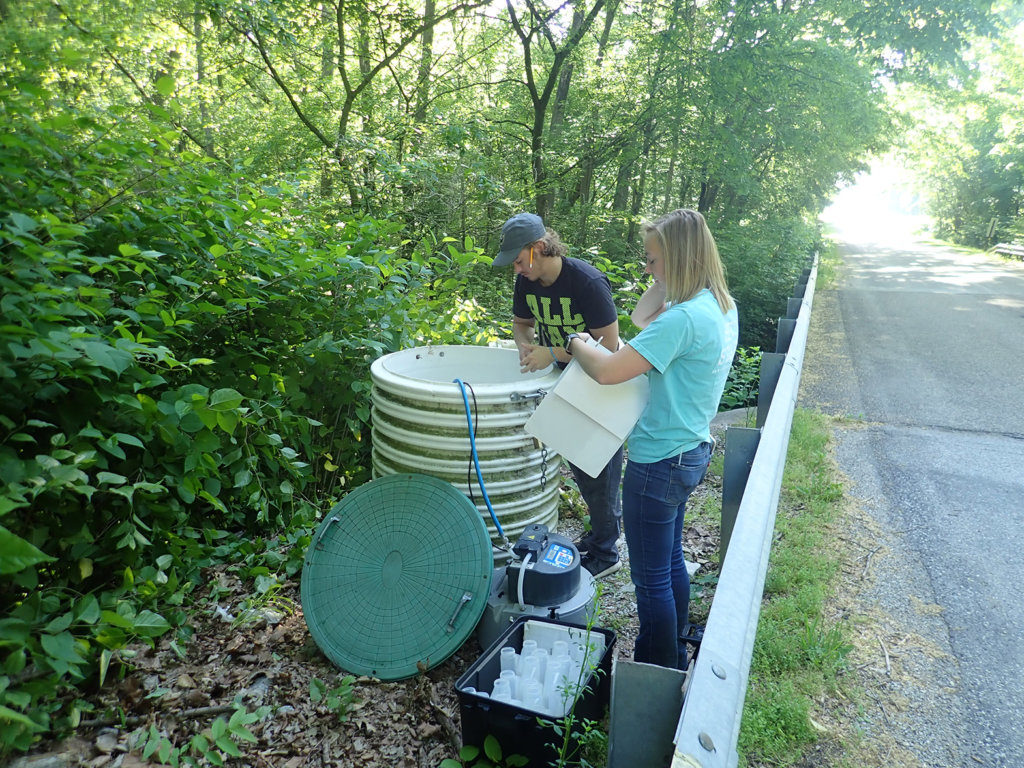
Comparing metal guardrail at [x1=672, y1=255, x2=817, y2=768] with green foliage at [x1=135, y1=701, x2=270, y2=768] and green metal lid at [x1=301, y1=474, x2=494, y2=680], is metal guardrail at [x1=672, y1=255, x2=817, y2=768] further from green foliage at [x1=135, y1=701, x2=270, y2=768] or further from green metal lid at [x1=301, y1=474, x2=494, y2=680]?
green foliage at [x1=135, y1=701, x2=270, y2=768]

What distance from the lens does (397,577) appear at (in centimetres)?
309

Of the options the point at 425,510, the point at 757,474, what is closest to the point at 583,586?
the point at 425,510

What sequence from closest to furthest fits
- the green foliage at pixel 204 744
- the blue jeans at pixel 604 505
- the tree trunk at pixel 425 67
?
the green foliage at pixel 204 744 < the blue jeans at pixel 604 505 < the tree trunk at pixel 425 67

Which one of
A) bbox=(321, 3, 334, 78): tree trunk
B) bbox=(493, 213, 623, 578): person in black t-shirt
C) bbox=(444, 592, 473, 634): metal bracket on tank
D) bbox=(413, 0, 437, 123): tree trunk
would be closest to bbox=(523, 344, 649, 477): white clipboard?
bbox=(444, 592, 473, 634): metal bracket on tank

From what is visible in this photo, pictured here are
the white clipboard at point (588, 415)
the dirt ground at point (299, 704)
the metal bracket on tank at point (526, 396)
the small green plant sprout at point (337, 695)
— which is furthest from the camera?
the metal bracket on tank at point (526, 396)

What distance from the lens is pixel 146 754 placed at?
A: 2293mm

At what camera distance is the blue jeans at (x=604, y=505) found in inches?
151

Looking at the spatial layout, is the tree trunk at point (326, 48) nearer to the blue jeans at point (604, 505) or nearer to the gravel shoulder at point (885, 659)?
the blue jeans at point (604, 505)

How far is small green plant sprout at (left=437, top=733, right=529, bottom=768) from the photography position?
2.38 m

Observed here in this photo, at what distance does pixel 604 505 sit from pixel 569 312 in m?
1.12

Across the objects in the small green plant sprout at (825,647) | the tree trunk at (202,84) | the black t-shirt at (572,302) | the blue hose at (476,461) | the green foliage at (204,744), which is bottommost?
the green foliage at (204,744)

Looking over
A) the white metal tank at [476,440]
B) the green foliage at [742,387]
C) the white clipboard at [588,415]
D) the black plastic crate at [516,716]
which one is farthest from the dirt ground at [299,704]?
the green foliage at [742,387]

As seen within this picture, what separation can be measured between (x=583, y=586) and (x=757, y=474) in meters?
1.05

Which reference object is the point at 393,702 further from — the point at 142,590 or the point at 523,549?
the point at 142,590
